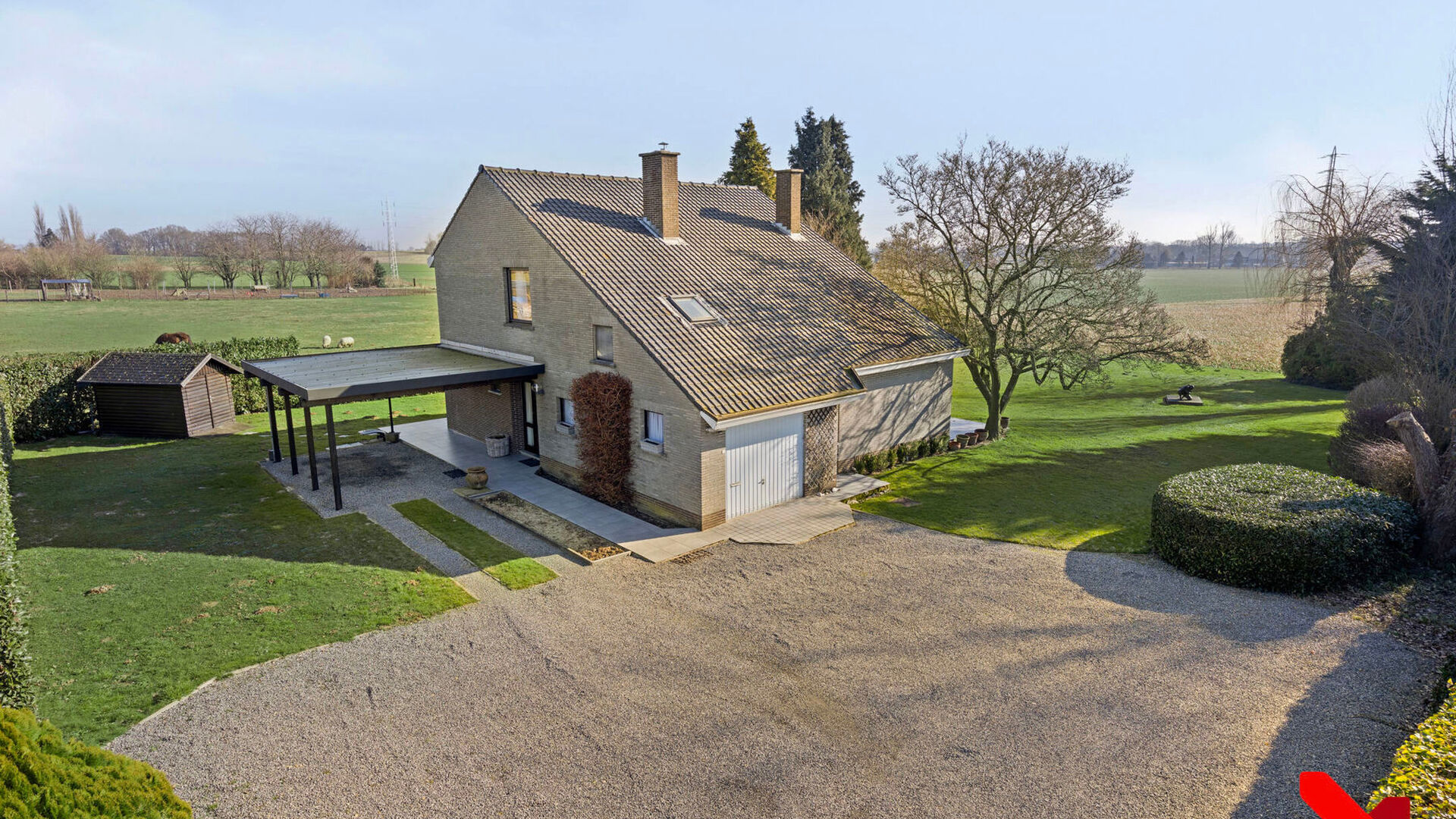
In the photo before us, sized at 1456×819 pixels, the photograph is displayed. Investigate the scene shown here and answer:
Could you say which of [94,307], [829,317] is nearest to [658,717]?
[829,317]

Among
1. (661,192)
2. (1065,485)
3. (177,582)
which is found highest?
(661,192)

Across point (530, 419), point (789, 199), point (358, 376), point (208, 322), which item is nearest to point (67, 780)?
point (358, 376)

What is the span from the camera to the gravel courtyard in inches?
329

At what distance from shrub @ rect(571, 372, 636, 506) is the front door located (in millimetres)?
3799

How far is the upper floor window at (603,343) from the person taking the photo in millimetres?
17734

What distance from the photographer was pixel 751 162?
42031 millimetres

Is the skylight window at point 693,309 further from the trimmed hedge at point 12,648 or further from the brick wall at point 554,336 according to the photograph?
the trimmed hedge at point 12,648

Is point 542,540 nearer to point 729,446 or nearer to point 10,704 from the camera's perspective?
point 729,446

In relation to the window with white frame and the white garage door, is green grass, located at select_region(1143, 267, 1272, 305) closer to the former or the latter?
the white garage door

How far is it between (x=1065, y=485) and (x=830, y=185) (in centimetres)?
2922

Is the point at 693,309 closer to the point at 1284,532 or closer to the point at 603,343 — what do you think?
the point at 603,343

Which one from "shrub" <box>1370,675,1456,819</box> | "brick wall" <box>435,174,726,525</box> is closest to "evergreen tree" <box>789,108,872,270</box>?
"brick wall" <box>435,174,726,525</box>

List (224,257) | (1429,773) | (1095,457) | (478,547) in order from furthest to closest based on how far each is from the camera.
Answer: (224,257)
(1095,457)
(478,547)
(1429,773)

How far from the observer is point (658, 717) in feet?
32.0
